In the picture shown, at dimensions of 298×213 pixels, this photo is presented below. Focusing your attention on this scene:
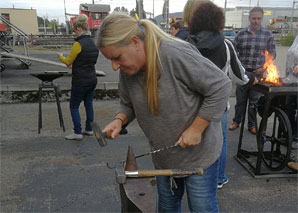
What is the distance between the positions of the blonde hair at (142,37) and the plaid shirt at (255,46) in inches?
137

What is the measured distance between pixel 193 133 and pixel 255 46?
355 centimetres

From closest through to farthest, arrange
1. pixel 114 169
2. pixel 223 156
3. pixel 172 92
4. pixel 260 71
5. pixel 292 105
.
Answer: pixel 172 92, pixel 223 156, pixel 114 169, pixel 292 105, pixel 260 71

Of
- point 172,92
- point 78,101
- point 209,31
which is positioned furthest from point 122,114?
point 78,101

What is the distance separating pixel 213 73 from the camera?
4.69 feet

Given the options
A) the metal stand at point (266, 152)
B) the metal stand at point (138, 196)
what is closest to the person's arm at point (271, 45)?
the metal stand at point (266, 152)

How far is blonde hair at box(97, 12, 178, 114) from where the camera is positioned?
1.33 m

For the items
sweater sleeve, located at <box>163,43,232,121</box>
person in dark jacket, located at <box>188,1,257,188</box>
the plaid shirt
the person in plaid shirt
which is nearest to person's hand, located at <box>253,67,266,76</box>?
the person in plaid shirt

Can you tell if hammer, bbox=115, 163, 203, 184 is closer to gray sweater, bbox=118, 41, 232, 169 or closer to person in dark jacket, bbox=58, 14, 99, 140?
gray sweater, bbox=118, 41, 232, 169

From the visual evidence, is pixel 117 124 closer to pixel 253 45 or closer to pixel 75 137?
pixel 75 137

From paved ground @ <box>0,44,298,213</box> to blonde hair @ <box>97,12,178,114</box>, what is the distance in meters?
1.67

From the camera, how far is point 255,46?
14.8 feet

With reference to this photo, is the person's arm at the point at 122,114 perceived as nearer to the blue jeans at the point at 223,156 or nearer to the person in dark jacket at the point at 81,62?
the blue jeans at the point at 223,156

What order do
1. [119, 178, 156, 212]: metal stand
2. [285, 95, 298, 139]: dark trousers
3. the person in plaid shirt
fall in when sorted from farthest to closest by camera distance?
1. the person in plaid shirt
2. [285, 95, 298, 139]: dark trousers
3. [119, 178, 156, 212]: metal stand

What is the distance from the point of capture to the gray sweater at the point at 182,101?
4.60 ft
